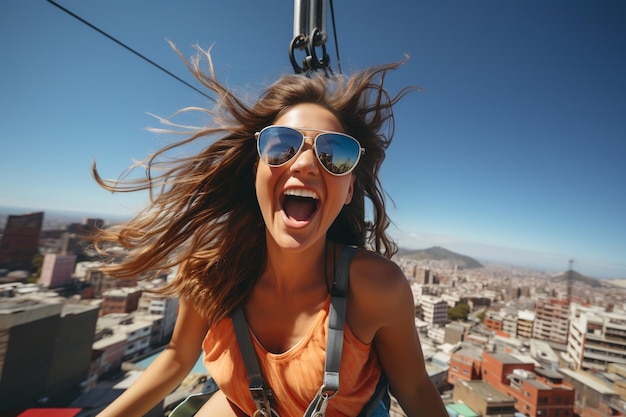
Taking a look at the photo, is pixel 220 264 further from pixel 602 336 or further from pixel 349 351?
pixel 602 336

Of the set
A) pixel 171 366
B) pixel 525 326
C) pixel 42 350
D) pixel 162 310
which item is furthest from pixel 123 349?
pixel 525 326

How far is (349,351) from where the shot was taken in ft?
2.62

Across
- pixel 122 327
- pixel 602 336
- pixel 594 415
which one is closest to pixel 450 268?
pixel 602 336

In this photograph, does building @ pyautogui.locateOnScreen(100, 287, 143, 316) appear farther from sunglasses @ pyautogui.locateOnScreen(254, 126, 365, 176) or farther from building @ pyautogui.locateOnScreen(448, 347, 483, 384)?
sunglasses @ pyautogui.locateOnScreen(254, 126, 365, 176)

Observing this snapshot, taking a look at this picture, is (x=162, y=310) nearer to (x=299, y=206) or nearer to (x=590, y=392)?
(x=299, y=206)

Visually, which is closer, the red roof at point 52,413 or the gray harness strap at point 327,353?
the gray harness strap at point 327,353

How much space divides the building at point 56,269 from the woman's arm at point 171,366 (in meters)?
18.5

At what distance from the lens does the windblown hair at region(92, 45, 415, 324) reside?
963 millimetres

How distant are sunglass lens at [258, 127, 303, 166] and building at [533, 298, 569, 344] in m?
30.5

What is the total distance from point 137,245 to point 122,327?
1395cm

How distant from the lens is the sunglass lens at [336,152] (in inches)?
30.6

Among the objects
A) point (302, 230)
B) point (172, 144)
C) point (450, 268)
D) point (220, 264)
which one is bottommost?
point (450, 268)

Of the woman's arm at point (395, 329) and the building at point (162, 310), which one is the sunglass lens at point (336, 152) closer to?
the woman's arm at point (395, 329)

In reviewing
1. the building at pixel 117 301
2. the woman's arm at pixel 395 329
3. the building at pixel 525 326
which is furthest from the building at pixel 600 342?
the building at pixel 117 301
